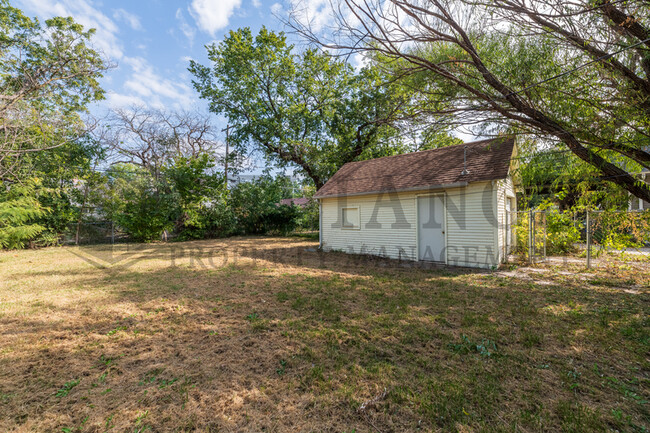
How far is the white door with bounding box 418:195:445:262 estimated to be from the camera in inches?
323

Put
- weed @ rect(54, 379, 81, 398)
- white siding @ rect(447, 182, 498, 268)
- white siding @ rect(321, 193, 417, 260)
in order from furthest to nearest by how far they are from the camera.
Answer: white siding @ rect(321, 193, 417, 260), white siding @ rect(447, 182, 498, 268), weed @ rect(54, 379, 81, 398)

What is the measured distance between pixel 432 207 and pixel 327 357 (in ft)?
22.1

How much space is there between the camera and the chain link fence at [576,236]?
6.13m

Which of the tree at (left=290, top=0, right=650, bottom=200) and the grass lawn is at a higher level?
the tree at (left=290, top=0, right=650, bottom=200)

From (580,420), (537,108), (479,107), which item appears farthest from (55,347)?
→ (537,108)

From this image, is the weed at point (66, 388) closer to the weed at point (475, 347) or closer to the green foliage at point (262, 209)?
the weed at point (475, 347)

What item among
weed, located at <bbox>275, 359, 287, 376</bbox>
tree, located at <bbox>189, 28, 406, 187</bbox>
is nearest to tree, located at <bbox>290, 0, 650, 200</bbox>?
weed, located at <bbox>275, 359, 287, 376</bbox>

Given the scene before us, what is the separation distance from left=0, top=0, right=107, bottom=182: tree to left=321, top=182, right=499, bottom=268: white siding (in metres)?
9.29

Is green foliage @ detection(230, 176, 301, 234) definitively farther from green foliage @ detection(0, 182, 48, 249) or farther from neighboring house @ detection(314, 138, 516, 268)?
green foliage @ detection(0, 182, 48, 249)

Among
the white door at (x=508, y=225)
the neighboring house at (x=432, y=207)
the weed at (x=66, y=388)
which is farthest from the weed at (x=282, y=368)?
the white door at (x=508, y=225)

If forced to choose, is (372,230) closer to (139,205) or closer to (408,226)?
(408,226)

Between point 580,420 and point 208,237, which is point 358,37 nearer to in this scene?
point 580,420

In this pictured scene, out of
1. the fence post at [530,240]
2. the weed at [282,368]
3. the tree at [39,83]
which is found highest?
the tree at [39,83]

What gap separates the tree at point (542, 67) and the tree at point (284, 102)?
1058cm
